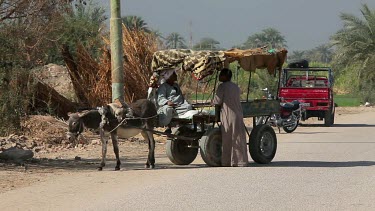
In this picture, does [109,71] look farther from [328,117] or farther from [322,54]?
[322,54]

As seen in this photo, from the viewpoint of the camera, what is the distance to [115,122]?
15.0m

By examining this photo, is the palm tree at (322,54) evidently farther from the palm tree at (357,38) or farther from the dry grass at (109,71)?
the dry grass at (109,71)

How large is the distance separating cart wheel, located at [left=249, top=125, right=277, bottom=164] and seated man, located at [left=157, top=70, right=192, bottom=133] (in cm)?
148

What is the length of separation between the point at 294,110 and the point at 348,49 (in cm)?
2995

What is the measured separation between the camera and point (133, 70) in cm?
2600

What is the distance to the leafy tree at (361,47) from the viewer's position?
5506cm

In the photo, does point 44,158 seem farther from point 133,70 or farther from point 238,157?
point 133,70

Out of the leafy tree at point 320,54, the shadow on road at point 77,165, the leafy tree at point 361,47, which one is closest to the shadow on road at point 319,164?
the shadow on road at point 77,165

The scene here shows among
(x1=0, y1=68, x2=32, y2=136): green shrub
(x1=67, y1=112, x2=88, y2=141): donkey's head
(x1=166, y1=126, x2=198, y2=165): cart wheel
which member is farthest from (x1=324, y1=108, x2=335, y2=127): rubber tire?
(x1=67, y1=112, x2=88, y2=141): donkey's head

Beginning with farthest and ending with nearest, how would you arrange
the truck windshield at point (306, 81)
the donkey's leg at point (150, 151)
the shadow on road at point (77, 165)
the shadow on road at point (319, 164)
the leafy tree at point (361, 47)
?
the leafy tree at point (361, 47) < the truck windshield at point (306, 81) < the shadow on road at point (319, 164) < the shadow on road at point (77, 165) < the donkey's leg at point (150, 151)

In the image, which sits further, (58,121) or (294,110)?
(294,110)

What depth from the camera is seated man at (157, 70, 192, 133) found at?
15617 mm

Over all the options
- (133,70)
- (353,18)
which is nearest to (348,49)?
(353,18)

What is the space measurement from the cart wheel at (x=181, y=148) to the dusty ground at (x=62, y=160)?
157 cm
